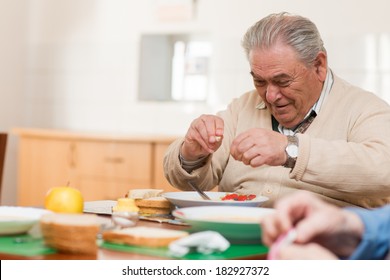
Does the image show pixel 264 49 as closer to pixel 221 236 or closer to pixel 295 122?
pixel 295 122

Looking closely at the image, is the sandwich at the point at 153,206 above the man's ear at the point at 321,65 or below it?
below

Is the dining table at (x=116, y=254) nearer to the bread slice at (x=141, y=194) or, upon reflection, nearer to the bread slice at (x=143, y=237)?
the bread slice at (x=143, y=237)

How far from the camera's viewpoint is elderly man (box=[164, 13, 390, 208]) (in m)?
1.80

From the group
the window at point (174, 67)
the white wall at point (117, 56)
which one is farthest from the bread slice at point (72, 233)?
the window at point (174, 67)

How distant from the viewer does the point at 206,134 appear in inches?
76.5

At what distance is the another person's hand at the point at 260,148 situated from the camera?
1726mm

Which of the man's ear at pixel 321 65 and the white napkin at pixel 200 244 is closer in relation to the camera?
the white napkin at pixel 200 244

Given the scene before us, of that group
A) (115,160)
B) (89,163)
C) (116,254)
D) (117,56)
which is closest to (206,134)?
(116,254)

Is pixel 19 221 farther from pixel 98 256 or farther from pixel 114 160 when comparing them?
Answer: pixel 114 160

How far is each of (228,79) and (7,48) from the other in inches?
59.5

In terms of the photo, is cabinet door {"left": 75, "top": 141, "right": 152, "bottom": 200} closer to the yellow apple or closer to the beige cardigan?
the beige cardigan

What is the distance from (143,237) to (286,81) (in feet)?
3.12

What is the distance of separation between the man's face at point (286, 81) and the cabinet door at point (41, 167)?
6.90 feet

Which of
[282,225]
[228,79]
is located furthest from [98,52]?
[282,225]
